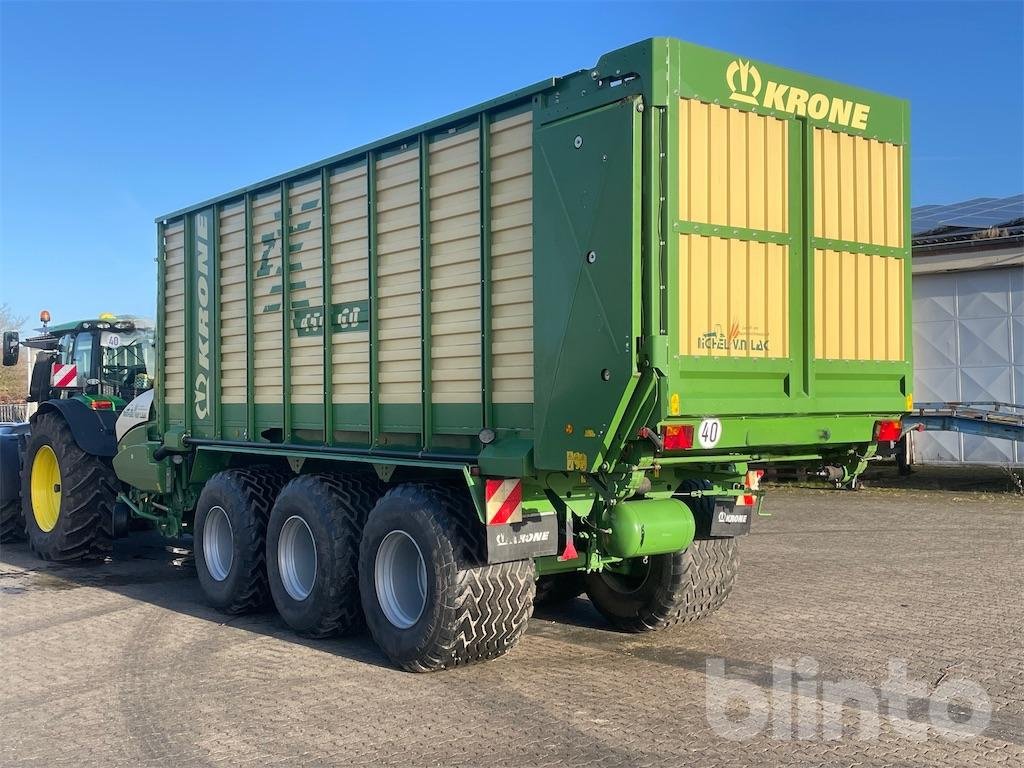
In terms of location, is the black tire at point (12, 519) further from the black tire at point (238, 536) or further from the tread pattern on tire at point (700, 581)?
the tread pattern on tire at point (700, 581)

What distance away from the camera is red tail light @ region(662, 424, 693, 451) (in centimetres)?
544

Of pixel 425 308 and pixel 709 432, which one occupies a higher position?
pixel 425 308

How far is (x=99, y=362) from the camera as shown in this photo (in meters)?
11.9

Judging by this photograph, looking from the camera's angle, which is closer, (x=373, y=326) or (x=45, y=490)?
(x=373, y=326)

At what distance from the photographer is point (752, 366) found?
19.5ft

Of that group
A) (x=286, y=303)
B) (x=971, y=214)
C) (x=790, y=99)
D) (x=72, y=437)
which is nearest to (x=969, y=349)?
(x=971, y=214)

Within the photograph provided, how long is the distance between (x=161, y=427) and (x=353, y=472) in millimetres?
3290

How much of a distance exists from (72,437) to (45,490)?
1.16 m

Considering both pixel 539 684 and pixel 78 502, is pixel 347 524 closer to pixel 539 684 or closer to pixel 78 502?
pixel 539 684

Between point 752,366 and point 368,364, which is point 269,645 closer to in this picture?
point 368,364

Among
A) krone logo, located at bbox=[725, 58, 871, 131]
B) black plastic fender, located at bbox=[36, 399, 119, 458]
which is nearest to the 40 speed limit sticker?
krone logo, located at bbox=[725, 58, 871, 131]

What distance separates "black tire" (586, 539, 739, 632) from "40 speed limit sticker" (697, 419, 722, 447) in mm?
1637

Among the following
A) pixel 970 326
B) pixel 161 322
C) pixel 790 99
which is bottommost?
pixel 161 322

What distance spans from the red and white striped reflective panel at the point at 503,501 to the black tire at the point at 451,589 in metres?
0.27
